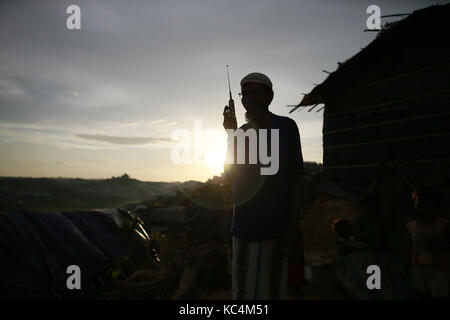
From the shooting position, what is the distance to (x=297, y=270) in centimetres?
191

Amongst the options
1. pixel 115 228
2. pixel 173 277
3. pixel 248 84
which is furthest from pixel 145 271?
pixel 248 84

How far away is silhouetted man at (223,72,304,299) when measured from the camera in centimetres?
180

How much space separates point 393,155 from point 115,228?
8.08 meters

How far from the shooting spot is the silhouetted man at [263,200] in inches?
71.0

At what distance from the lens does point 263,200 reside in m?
1.90

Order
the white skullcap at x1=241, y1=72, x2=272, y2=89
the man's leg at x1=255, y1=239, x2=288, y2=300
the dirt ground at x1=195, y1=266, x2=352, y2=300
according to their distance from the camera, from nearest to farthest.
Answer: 1. the man's leg at x1=255, y1=239, x2=288, y2=300
2. the white skullcap at x1=241, y1=72, x2=272, y2=89
3. the dirt ground at x1=195, y1=266, x2=352, y2=300

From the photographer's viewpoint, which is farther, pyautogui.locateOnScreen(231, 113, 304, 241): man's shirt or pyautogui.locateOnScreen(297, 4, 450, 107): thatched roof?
pyautogui.locateOnScreen(297, 4, 450, 107): thatched roof

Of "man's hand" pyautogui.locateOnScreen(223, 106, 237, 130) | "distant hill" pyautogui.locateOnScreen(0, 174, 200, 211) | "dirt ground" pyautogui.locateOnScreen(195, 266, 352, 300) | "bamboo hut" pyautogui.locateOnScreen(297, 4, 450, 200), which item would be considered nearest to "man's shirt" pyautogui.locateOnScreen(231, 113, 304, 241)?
"man's hand" pyautogui.locateOnScreen(223, 106, 237, 130)

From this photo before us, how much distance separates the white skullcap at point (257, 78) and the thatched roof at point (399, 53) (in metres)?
8.00

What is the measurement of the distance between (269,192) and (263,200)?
0.07 m

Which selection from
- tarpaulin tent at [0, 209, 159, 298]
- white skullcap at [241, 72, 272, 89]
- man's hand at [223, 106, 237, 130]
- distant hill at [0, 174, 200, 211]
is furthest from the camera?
distant hill at [0, 174, 200, 211]

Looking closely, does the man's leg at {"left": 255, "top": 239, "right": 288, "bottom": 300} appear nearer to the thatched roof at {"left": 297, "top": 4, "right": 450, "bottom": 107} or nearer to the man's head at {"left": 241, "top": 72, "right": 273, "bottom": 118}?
the man's head at {"left": 241, "top": 72, "right": 273, "bottom": 118}

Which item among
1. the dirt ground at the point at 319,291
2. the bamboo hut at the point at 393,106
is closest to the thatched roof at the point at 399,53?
the bamboo hut at the point at 393,106

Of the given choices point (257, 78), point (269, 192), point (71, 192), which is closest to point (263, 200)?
point (269, 192)
